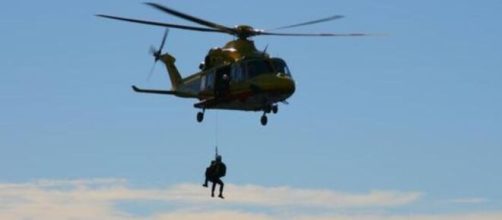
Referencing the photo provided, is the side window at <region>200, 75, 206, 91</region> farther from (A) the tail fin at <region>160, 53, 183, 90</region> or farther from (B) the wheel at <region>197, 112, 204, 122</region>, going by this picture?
(A) the tail fin at <region>160, 53, 183, 90</region>

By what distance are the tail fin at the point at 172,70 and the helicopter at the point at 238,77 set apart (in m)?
3.05

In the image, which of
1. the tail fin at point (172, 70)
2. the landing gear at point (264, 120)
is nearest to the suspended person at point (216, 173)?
the landing gear at point (264, 120)

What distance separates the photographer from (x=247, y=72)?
5622cm

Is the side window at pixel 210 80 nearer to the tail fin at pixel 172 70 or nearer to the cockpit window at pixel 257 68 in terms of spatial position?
the cockpit window at pixel 257 68

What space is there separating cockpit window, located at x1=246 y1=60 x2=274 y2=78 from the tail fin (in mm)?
7180

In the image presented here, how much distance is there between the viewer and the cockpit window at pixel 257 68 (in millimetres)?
55875

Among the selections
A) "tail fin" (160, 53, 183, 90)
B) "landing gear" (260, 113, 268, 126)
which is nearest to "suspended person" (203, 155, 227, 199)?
"landing gear" (260, 113, 268, 126)

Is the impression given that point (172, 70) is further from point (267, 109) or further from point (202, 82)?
point (267, 109)

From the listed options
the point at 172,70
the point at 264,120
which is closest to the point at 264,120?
the point at 264,120

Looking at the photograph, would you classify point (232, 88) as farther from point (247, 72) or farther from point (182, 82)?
point (182, 82)

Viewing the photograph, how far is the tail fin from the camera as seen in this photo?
208 feet

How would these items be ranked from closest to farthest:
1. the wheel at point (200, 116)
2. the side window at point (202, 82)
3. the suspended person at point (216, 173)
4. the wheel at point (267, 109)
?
the suspended person at point (216, 173), the wheel at point (267, 109), the wheel at point (200, 116), the side window at point (202, 82)

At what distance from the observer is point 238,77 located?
56.3m

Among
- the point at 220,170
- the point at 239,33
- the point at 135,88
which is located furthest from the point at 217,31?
the point at 220,170
